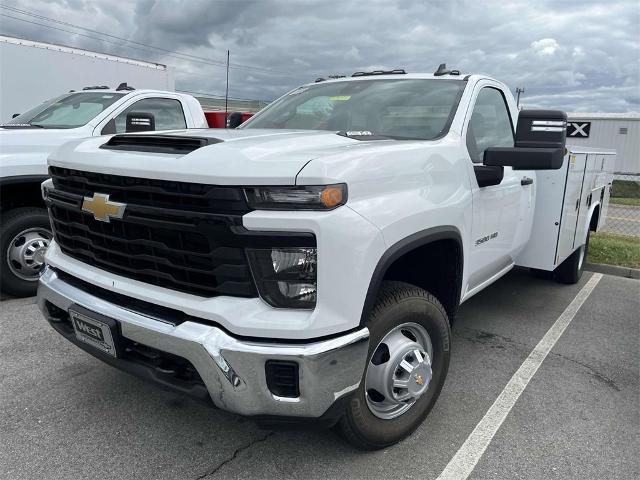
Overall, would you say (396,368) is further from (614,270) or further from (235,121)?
(614,270)

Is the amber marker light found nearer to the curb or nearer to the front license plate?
the front license plate

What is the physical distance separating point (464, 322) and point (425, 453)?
2167 millimetres

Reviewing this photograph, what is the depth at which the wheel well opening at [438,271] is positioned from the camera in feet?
9.82

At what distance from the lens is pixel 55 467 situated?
8.28ft

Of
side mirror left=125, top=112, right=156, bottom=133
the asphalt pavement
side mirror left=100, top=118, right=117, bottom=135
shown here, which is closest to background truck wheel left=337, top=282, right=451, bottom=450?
the asphalt pavement

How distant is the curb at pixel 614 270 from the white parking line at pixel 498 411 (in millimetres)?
2331

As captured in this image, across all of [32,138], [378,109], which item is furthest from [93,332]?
[32,138]

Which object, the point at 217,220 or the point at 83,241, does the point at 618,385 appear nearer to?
the point at 217,220

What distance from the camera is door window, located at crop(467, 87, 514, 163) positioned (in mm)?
3377

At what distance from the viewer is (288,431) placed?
8.00 feet

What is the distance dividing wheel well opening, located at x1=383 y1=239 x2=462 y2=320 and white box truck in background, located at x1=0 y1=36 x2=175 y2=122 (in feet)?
30.7

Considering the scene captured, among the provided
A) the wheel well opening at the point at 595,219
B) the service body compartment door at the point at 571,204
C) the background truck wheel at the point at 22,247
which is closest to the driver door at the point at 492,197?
the service body compartment door at the point at 571,204

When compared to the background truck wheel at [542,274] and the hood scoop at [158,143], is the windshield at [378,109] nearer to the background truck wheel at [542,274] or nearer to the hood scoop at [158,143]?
the hood scoop at [158,143]

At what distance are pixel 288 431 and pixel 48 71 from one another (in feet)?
33.1
